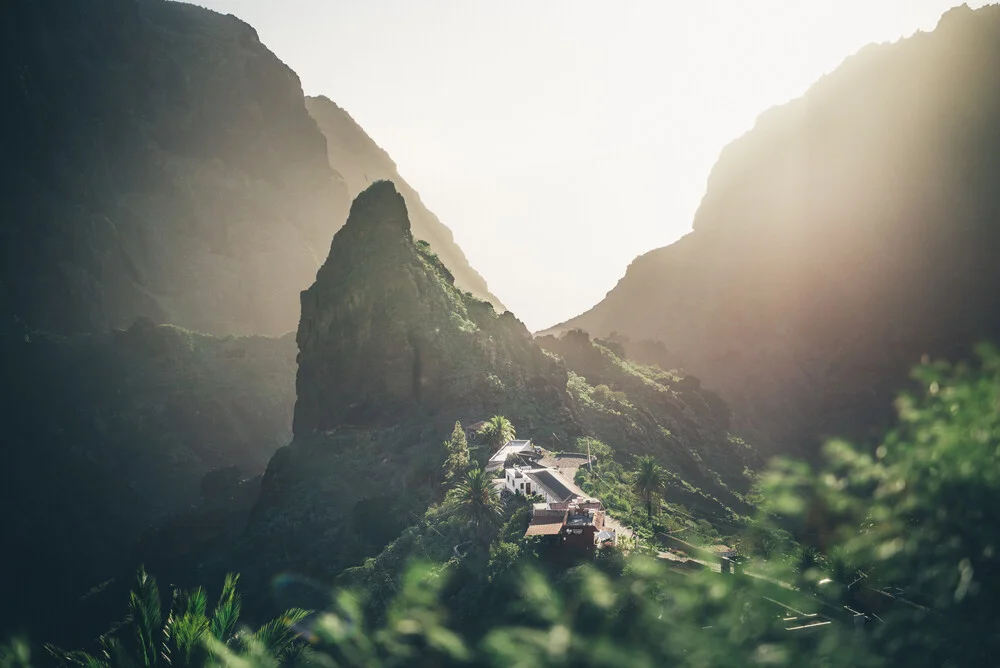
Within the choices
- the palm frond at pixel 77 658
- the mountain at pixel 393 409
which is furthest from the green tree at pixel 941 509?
the mountain at pixel 393 409

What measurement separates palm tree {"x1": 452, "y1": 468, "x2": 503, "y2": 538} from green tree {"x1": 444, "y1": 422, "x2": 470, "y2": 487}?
7.20 meters

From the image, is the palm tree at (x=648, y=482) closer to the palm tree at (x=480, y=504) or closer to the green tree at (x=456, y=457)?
the palm tree at (x=480, y=504)

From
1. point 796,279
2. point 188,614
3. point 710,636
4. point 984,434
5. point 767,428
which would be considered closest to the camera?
point 984,434

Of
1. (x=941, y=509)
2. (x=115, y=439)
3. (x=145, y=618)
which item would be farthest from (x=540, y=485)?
(x=115, y=439)

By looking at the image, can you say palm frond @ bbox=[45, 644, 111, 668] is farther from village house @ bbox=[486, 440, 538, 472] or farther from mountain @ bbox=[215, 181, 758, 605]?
village house @ bbox=[486, 440, 538, 472]

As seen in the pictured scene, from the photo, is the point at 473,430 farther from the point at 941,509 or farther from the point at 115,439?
the point at 115,439

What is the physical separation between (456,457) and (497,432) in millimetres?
6136

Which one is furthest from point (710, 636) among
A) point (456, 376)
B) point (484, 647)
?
point (456, 376)

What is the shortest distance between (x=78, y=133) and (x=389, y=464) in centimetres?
14399

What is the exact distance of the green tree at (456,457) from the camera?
186 feet

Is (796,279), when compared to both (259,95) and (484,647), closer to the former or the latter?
(484,647)

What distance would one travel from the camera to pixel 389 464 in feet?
209

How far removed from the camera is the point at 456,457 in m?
58.7

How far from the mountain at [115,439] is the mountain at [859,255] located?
8075 cm
